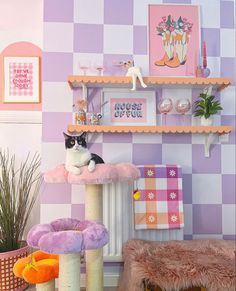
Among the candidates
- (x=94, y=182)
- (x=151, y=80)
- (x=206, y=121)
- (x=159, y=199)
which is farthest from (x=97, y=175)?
(x=206, y=121)

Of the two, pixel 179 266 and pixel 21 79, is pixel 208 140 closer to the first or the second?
pixel 179 266

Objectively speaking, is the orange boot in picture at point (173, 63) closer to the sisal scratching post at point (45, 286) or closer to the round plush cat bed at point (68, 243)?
the round plush cat bed at point (68, 243)

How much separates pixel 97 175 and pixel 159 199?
517 mm

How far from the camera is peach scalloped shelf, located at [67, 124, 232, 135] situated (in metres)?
1.52

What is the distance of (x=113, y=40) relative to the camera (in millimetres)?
1673

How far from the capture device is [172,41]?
1.69 m

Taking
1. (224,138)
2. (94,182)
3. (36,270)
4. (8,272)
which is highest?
(224,138)

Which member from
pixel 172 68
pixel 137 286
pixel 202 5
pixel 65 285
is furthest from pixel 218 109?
pixel 65 285

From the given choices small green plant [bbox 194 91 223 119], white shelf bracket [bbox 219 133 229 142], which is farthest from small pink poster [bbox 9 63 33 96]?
white shelf bracket [bbox 219 133 229 142]

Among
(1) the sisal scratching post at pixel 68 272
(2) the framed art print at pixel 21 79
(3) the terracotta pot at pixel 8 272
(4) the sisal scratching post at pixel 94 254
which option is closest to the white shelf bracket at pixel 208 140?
(4) the sisal scratching post at pixel 94 254

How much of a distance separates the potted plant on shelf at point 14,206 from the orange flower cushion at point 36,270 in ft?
0.86

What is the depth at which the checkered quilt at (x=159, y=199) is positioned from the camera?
1569 mm

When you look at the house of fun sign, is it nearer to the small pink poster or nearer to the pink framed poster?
the pink framed poster

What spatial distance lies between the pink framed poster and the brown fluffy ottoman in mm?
989
